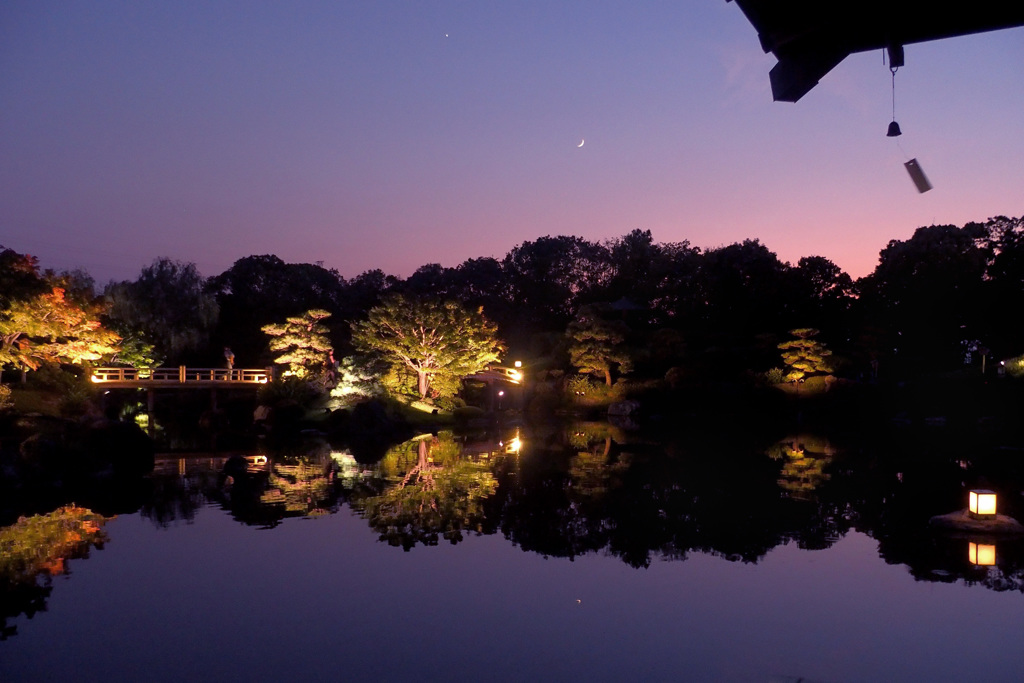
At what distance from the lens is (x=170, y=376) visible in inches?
1234

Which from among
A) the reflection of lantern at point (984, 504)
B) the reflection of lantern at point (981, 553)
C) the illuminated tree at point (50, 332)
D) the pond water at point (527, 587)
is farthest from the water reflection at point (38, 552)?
the reflection of lantern at point (984, 504)

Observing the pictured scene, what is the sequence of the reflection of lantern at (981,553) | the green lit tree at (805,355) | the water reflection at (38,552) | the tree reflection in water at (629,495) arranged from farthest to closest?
the green lit tree at (805,355)
the tree reflection in water at (629,495)
the reflection of lantern at (981,553)
the water reflection at (38,552)

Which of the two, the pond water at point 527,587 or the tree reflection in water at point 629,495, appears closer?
the pond water at point 527,587

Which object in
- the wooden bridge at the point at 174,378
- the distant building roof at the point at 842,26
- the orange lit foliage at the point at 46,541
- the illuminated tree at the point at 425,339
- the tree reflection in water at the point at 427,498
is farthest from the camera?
the wooden bridge at the point at 174,378

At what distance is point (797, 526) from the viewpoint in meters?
12.3

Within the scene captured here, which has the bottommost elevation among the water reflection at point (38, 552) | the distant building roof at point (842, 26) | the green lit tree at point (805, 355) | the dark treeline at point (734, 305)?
the water reflection at point (38, 552)

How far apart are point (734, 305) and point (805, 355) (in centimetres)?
699

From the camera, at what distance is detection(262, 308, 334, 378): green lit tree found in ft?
98.2

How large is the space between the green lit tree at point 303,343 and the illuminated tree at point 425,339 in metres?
1.66

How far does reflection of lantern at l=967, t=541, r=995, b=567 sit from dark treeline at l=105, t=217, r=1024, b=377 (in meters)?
24.3

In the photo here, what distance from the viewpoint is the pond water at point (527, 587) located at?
6918 millimetres

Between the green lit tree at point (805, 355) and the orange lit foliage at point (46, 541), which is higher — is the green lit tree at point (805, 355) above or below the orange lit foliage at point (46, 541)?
above

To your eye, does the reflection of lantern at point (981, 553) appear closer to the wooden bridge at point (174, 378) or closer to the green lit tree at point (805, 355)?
the green lit tree at point (805, 355)

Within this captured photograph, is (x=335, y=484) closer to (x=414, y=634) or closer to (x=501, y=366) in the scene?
(x=414, y=634)
